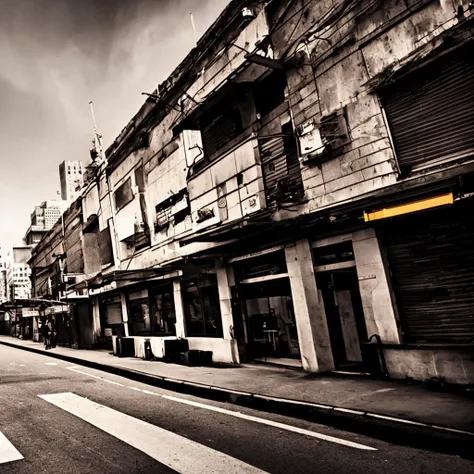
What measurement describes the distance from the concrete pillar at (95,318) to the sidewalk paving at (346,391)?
497 inches

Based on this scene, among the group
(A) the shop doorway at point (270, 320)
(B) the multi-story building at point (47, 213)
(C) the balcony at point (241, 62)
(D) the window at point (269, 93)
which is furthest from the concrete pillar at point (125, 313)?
(B) the multi-story building at point (47, 213)

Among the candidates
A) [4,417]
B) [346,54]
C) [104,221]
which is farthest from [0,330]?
[346,54]

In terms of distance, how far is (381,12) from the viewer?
28.0 feet

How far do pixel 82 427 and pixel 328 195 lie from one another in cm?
747

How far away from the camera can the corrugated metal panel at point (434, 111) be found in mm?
7445

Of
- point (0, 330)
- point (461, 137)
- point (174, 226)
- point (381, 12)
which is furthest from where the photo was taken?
point (0, 330)

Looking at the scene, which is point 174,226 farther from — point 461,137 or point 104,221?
point 461,137

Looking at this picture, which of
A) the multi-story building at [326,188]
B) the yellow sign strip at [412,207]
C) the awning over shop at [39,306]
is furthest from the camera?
the awning over shop at [39,306]

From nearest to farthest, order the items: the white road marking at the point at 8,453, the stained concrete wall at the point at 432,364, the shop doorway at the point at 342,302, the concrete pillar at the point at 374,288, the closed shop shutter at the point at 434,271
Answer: the white road marking at the point at 8,453 → the stained concrete wall at the point at 432,364 → the closed shop shutter at the point at 434,271 → the concrete pillar at the point at 374,288 → the shop doorway at the point at 342,302

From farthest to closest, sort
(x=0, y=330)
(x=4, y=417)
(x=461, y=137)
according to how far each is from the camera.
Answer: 1. (x=0, y=330)
2. (x=461, y=137)
3. (x=4, y=417)

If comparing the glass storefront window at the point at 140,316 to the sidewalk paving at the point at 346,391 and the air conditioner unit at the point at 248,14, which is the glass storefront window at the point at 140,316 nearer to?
the sidewalk paving at the point at 346,391

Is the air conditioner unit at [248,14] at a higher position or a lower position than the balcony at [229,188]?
higher

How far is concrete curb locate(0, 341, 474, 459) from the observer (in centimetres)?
468

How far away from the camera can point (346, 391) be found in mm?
7418
